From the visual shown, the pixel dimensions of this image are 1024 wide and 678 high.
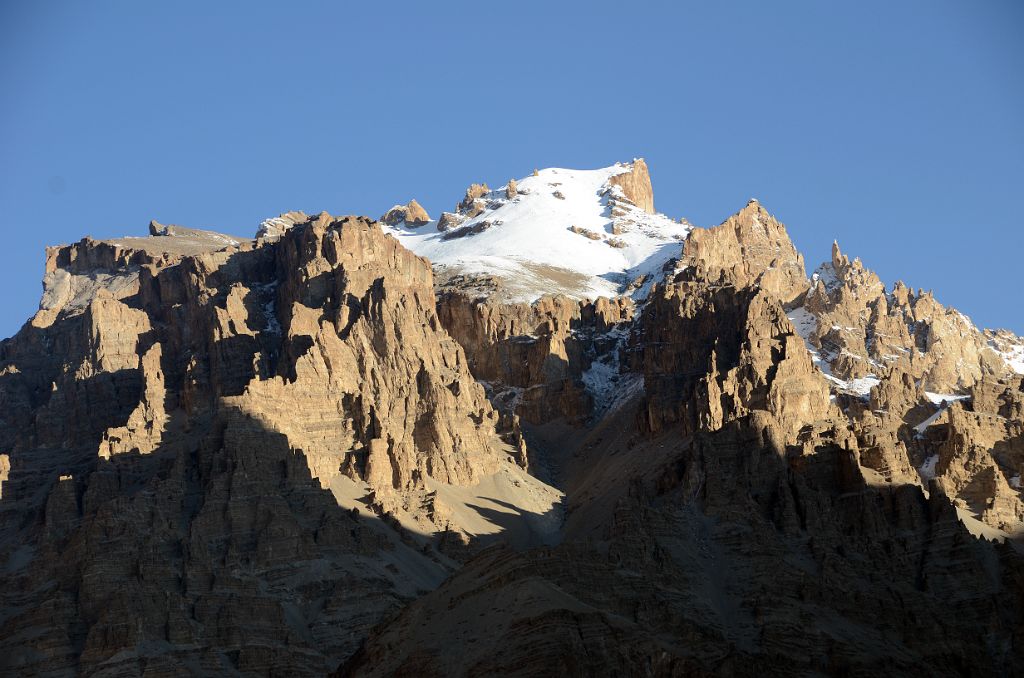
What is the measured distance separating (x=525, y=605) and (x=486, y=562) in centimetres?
1842

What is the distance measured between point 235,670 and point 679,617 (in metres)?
44.3

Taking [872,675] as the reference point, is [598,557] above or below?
above

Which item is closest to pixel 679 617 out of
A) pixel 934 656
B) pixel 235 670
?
pixel 934 656

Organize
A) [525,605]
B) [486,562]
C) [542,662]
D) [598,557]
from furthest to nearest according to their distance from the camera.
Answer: [598,557] < [486,562] < [525,605] < [542,662]

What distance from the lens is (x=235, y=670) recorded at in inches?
7761

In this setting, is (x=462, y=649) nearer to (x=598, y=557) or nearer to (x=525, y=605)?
(x=525, y=605)

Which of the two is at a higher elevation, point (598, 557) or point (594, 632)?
point (598, 557)

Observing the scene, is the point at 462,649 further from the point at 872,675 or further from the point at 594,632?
the point at 872,675

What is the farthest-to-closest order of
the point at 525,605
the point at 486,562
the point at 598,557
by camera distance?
the point at 598,557, the point at 486,562, the point at 525,605

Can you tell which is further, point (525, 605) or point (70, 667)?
point (70, 667)

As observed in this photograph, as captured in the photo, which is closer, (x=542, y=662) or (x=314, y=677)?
(x=542, y=662)

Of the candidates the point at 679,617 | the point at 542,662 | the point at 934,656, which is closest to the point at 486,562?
the point at 679,617

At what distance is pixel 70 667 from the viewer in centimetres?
19675

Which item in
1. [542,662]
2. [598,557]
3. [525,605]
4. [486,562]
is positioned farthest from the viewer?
[598,557]
